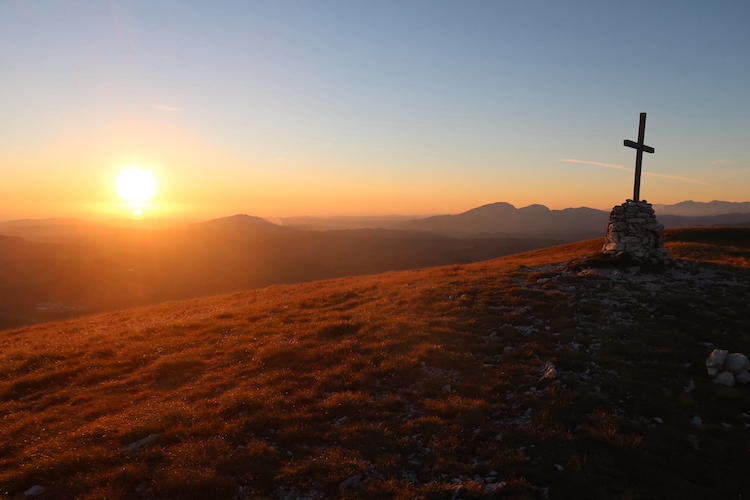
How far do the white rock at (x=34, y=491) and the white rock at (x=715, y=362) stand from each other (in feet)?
62.3

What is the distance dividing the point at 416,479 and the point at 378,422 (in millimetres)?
2492

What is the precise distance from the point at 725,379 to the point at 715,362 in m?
0.61

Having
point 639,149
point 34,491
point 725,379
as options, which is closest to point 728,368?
point 725,379

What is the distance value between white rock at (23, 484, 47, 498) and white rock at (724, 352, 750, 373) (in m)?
19.5

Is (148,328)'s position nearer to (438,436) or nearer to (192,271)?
(438,436)

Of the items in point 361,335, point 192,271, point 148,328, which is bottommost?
point 192,271

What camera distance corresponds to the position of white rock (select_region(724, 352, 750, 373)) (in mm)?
12297

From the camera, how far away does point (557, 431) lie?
997 cm

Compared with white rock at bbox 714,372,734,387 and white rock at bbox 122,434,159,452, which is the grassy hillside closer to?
white rock at bbox 122,434,159,452

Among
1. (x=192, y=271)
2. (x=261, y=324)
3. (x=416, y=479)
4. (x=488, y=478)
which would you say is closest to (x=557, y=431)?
(x=488, y=478)

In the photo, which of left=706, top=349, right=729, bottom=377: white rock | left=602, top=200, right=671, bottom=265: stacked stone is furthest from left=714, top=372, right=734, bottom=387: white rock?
left=602, top=200, right=671, bottom=265: stacked stone

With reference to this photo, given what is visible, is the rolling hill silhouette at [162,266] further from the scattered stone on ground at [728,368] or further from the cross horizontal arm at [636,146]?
the scattered stone on ground at [728,368]

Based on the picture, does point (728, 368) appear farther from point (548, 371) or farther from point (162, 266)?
point (162, 266)

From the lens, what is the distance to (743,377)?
12.1 metres
